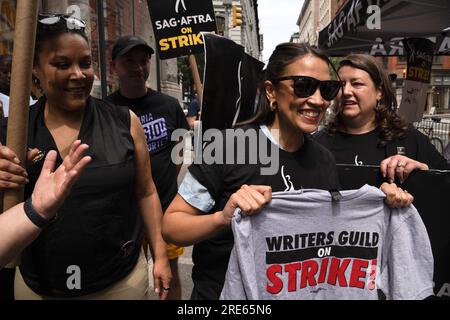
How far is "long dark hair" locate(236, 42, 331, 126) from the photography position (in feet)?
5.86

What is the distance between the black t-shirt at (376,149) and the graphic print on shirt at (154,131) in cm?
129

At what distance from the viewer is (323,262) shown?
1.70 m

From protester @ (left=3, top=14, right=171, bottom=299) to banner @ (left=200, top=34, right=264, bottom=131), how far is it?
1.39 ft

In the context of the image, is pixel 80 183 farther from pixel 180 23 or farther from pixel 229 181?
pixel 180 23

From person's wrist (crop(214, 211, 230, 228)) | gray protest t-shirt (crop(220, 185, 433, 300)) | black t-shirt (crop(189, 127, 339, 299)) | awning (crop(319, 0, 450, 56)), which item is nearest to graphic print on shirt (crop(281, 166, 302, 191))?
black t-shirt (crop(189, 127, 339, 299))

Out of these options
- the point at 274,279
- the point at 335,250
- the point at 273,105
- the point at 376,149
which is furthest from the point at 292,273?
the point at 376,149

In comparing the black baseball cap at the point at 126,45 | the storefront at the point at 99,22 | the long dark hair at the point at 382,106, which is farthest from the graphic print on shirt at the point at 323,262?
the storefront at the point at 99,22

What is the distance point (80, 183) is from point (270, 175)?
817mm

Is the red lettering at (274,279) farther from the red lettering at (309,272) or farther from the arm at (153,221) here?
the arm at (153,221)

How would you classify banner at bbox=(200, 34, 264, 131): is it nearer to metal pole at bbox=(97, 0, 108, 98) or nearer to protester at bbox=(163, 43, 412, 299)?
protester at bbox=(163, 43, 412, 299)

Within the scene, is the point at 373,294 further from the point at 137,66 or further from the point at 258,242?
the point at 137,66

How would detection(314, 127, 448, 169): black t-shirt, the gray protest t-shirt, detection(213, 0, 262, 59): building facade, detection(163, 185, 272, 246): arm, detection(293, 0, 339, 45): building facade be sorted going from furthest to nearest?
1. detection(293, 0, 339, 45): building facade
2. detection(213, 0, 262, 59): building facade
3. detection(314, 127, 448, 169): black t-shirt
4. the gray protest t-shirt
5. detection(163, 185, 272, 246): arm

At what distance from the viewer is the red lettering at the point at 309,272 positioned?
166 centimetres
